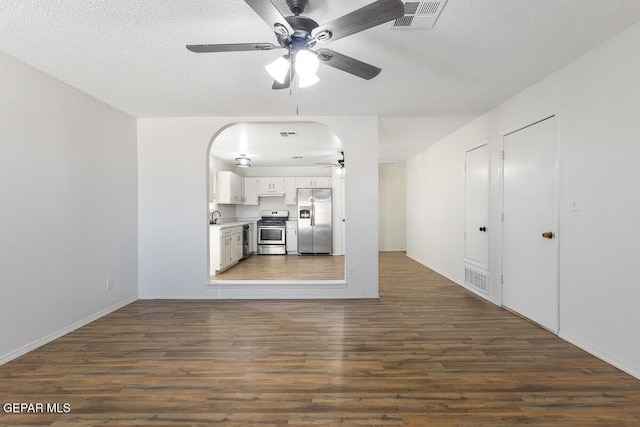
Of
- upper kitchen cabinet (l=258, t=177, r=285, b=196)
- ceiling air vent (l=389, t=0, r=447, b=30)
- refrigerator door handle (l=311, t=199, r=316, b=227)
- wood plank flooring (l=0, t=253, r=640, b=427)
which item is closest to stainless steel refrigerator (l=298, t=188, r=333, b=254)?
refrigerator door handle (l=311, t=199, r=316, b=227)

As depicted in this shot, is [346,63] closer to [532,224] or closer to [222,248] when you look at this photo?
[532,224]

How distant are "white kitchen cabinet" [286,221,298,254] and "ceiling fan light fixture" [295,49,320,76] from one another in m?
6.15

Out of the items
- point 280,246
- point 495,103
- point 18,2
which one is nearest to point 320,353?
point 18,2

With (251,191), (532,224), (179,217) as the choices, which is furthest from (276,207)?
(532,224)

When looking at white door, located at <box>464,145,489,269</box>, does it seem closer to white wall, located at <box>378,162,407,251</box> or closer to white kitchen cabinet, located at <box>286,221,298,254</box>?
white wall, located at <box>378,162,407,251</box>

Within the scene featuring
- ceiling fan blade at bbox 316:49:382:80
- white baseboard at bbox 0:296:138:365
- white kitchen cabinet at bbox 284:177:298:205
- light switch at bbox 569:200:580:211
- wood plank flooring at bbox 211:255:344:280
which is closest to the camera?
ceiling fan blade at bbox 316:49:382:80

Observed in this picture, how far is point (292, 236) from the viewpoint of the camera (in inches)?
312

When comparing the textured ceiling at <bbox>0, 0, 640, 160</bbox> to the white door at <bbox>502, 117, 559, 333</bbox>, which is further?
the white door at <bbox>502, 117, 559, 333</bbox>

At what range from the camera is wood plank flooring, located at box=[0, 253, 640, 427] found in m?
1.68

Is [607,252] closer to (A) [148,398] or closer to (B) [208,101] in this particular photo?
(A) [148,398]

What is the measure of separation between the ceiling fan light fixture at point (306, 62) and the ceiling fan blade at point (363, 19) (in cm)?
11

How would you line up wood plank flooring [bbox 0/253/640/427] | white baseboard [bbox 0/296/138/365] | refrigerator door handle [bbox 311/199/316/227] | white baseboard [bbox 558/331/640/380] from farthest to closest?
refrigerator door handle [bbox 311/199/316/227]
white baseboard [bbox 0/296/138/365]
white baseboard [bbox 558/331/640/380]
wood plank flooring [bbox 0/253/640/427]

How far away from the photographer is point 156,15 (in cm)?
189

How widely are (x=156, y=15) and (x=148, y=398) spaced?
254cm
